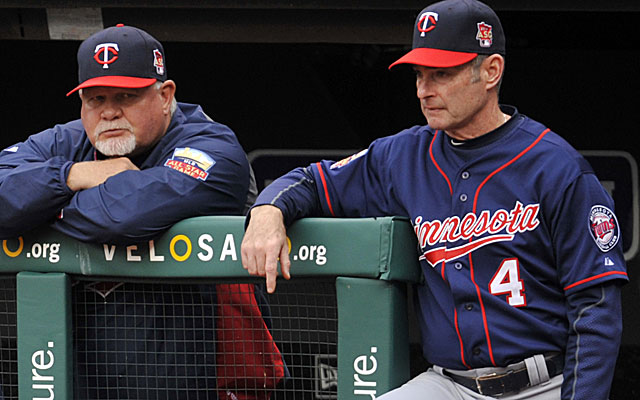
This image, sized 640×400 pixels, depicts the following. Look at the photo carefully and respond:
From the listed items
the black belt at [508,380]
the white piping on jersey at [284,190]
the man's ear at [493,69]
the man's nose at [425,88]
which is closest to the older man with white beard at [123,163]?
the white piping on jersey at [284,190]

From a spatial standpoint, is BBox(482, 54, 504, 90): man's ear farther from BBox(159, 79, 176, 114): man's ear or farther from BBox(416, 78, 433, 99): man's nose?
BBox(159, 79, 176, 114): man's ear

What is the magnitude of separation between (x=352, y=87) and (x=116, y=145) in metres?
2.02

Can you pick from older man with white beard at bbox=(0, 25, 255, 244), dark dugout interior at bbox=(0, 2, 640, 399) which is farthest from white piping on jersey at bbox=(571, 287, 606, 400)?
dark dugout interior at bbox=(0, 2, 640, 399)

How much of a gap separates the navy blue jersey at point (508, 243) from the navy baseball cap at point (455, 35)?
7.3 inches

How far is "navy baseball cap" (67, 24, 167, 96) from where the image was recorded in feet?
→ 7.56

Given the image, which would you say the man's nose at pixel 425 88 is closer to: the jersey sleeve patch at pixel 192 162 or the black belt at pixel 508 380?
the jersey sleeve patch at pixel 192 162

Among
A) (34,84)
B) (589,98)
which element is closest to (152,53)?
(34,84)

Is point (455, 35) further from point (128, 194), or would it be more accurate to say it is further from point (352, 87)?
point (352, 87)

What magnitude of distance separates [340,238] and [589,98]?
2.40 m

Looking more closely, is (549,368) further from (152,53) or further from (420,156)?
(152,53)

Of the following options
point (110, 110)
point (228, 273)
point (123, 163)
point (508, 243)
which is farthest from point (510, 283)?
point (110, 110)

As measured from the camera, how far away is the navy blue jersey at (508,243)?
1994 millimetres

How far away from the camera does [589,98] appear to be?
13.6 feet

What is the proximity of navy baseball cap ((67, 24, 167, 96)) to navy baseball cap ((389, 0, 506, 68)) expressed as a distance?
648 millimetres
